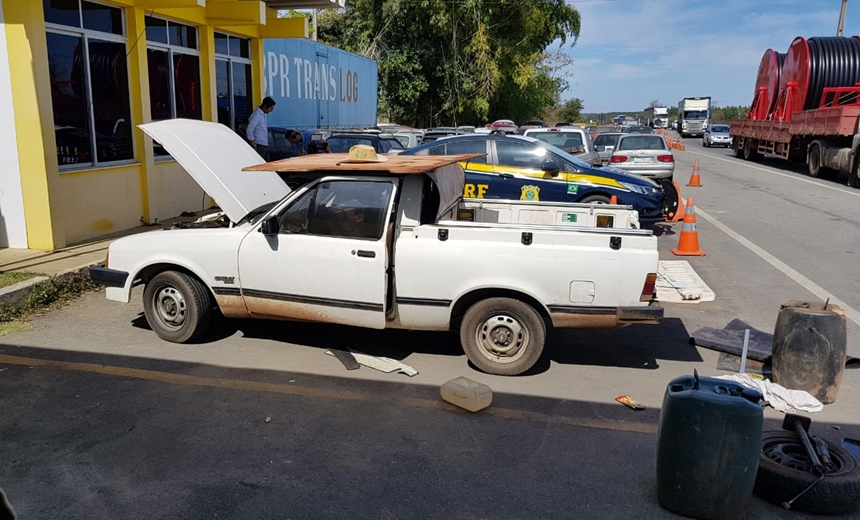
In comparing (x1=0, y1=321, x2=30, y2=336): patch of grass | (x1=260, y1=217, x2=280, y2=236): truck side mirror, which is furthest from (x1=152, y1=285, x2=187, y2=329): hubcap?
(x1=0, y1=321, x2=30, y2=336): patch of grass

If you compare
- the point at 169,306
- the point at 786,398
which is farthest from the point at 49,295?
the point at 786,398

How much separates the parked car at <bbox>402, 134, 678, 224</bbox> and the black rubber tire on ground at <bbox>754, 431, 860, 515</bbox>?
673 cm

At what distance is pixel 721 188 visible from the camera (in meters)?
19.4

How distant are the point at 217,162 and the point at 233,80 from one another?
8.49 metres

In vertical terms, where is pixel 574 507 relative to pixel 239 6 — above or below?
below

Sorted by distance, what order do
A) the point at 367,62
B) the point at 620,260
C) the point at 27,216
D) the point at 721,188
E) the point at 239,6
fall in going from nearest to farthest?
the point at 620,260 < the point at 27,216 < the point at 239,6 < the point at 721,188 < the point at 367,62

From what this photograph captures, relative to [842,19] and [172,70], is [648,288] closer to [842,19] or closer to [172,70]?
[172,70]

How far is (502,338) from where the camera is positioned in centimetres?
547

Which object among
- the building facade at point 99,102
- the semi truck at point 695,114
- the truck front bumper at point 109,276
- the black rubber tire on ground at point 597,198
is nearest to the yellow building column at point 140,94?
the building facade at point 99,102

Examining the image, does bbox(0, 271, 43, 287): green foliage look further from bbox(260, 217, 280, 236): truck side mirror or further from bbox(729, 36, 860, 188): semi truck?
bbox(729, 36, 860, 188): semi truck


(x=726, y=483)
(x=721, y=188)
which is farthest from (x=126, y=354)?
(x=721, y=188)

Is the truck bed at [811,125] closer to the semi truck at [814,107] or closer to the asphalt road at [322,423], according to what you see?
the semi truck at [814,107]

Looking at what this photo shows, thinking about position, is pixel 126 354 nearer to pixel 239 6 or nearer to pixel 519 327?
pixel 519 327

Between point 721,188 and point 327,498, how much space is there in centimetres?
1825
